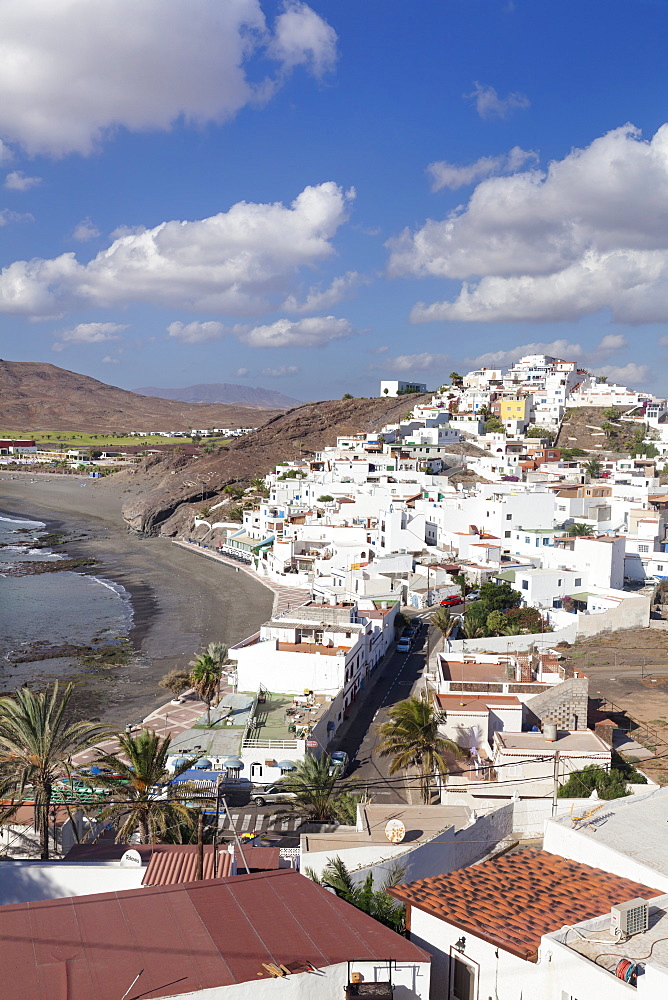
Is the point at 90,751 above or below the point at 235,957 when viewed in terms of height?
below

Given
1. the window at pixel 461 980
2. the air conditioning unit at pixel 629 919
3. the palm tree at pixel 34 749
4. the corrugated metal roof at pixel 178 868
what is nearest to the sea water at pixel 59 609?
the palm tree at pixel 34 749

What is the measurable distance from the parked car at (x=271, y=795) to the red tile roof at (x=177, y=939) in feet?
30.7

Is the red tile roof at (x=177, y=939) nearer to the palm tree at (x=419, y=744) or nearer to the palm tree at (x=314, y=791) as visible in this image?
the palm tree at (x=314, y=791)

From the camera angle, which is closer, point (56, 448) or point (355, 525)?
point (355, 525)

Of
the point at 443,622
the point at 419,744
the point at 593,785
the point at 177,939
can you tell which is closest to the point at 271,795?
the point at 419,744

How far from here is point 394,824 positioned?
1344 centimetres

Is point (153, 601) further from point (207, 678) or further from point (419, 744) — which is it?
point (419, 744)

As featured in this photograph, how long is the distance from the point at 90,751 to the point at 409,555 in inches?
1017

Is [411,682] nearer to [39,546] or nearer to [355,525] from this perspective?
[355,525]

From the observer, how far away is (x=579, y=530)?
4781 cm

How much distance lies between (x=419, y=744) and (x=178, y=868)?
9.31 meters

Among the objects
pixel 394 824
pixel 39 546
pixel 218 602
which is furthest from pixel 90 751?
pixel 39 546

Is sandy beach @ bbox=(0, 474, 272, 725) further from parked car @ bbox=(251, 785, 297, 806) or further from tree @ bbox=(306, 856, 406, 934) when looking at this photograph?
tree @ bbox=(306, 856, 406, 934)

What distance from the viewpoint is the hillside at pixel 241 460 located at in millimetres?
83938
